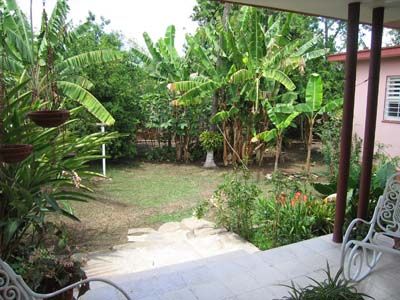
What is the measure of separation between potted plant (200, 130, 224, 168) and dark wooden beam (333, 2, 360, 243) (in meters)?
5.73

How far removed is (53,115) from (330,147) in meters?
5.41

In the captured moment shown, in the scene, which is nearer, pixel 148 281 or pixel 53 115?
pixel 53 115

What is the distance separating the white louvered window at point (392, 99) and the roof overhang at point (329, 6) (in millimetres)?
4782

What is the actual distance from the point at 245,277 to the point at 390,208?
135 centimetres

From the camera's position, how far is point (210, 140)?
8.98 m

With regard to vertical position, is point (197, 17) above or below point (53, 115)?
above

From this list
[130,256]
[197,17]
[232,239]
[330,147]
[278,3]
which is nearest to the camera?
[278,3]

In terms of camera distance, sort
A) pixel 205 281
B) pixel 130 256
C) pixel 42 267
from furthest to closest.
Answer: pixel 130 256 → pixel 205 281 → pixel 42 267

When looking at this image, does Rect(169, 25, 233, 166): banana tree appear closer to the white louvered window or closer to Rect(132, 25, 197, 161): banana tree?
Rect(132, 25, 197, 161): banana tree

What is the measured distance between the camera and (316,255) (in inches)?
122

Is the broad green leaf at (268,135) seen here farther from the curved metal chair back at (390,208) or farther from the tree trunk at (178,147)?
the curved metal chair back at (390,208)

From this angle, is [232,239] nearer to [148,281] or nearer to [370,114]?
[148,281]

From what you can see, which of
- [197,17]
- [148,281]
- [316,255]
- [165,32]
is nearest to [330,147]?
[316,255]

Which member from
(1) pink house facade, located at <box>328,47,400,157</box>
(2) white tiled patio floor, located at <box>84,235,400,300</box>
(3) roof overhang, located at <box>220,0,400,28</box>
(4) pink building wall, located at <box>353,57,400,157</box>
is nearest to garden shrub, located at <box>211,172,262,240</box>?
Result: (2) white tiled patio floor, located at <box>84,235,400,300</box>
